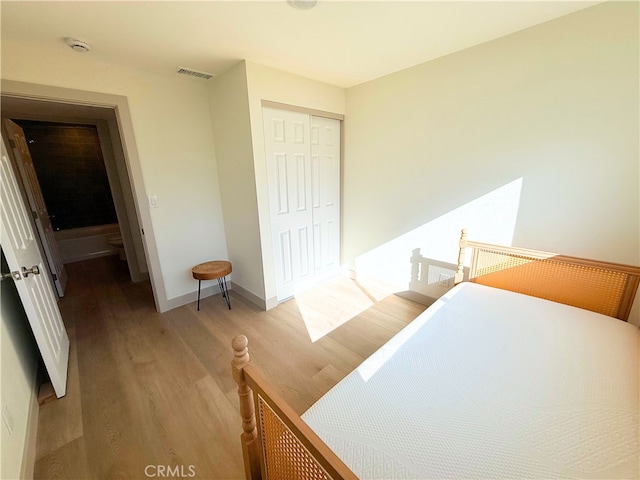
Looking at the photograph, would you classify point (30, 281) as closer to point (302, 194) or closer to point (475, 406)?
point (302, 194)

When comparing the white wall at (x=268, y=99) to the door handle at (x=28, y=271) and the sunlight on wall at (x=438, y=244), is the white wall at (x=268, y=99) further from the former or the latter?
the door handle at (x=28, y=271)

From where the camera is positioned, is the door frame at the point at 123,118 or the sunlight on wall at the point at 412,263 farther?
the sunlight on wall at the point at 412,263

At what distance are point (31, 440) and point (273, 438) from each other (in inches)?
60.3

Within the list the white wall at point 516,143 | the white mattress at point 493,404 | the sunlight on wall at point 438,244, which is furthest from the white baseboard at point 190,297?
the white mattress at point 493,404

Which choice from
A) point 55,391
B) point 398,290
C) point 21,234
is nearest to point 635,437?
point 398,290

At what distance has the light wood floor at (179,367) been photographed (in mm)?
1373

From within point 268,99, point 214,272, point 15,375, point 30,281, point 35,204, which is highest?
point 268,99

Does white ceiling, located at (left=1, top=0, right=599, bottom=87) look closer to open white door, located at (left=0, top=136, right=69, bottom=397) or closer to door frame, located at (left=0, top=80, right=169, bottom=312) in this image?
door frame, located at (left=0, top=80, right=169, bottom=312)

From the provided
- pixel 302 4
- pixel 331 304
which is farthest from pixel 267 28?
pixel 331 304

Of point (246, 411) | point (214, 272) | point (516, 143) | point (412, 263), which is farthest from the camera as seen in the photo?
point (412, 263)

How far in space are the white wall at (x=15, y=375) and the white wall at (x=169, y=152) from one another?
0.96 m

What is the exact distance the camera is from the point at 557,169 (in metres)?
1.81

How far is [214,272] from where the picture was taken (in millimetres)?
2621

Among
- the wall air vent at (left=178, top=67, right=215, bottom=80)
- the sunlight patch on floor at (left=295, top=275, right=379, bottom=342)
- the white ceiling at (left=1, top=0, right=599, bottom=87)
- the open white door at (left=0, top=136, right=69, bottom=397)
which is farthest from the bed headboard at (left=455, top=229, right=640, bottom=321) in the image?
the open white door at (left=0, top=136, right=69, bottom=397)
